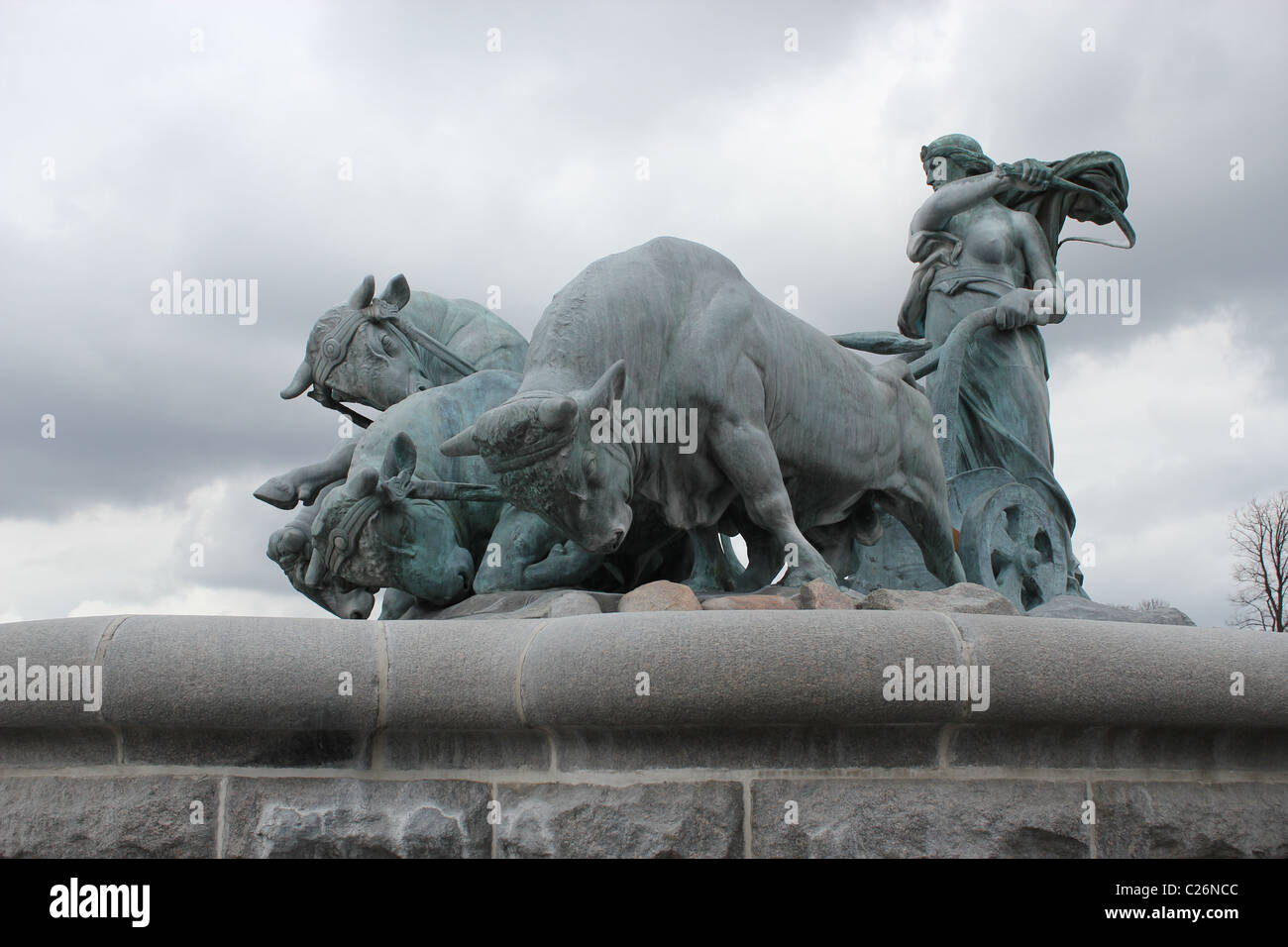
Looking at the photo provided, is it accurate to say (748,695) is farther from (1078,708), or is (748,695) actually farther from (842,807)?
(1078,708)

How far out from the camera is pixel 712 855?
130 inches

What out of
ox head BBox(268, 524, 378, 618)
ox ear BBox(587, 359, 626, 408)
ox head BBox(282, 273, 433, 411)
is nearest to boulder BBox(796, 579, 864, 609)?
ox ear BBox(587, 359, 626, 408)

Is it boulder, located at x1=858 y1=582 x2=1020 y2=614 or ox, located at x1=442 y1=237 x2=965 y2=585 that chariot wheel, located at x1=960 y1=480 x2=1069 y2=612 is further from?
boulder, located at x1=858 y1=582 x2=1020 y2=614

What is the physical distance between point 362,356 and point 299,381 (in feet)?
1.12

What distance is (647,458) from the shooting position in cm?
483

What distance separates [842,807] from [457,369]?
11.9 feet

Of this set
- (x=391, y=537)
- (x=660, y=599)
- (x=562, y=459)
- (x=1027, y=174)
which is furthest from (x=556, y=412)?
(x=1027, y=174)

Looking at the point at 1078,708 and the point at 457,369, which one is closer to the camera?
the point at 1078,708

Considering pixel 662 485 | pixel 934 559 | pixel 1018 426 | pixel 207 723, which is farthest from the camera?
pixel 1018 426

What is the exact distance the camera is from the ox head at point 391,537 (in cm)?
499

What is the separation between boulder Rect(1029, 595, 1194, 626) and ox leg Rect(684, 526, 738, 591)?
1478mm
